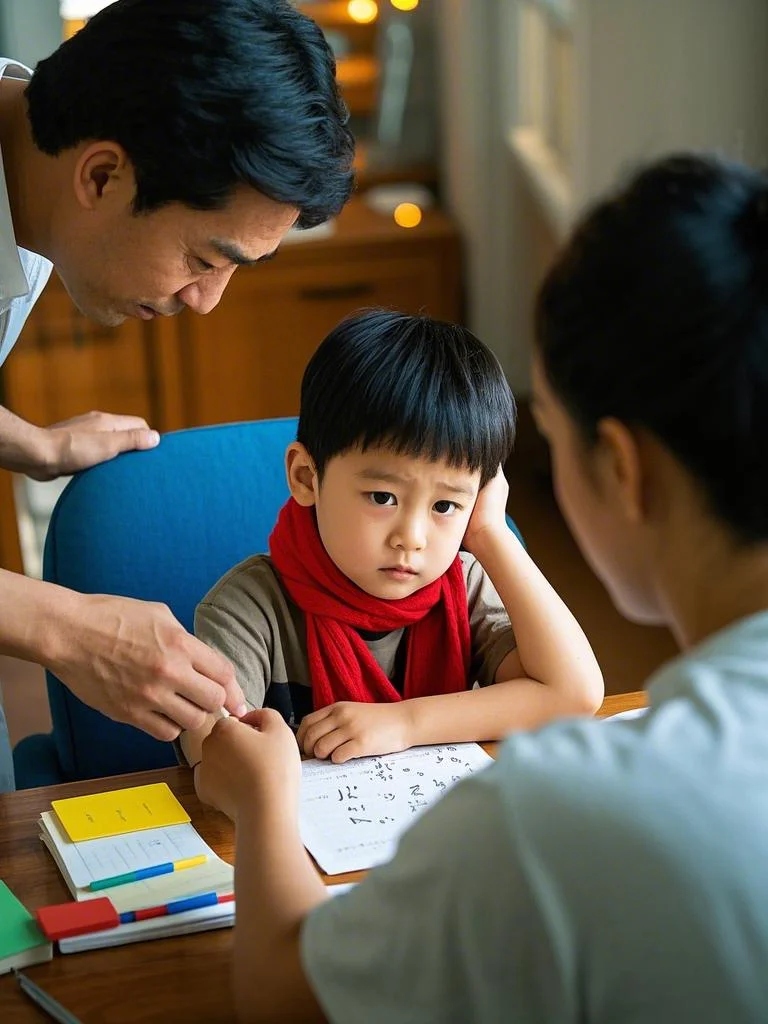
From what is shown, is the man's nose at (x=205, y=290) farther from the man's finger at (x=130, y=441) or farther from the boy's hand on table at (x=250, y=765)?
the boy's hand on table at (x=250, y=765)

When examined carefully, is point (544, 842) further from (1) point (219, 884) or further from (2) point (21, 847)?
(2) point (21, 847)

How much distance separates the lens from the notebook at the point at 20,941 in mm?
1018

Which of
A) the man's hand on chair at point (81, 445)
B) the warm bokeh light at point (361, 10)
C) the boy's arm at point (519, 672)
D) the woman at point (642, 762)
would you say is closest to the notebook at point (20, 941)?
the woman at point (642, 762)

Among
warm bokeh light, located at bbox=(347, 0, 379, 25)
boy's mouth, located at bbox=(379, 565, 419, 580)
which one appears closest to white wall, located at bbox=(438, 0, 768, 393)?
warm bokeh light, located at bbox=(347, 0, 379, 25)

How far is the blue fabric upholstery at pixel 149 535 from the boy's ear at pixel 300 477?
231 millimetres

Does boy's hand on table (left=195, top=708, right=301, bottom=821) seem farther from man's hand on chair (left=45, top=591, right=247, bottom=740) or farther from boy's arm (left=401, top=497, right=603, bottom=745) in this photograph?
boy's arm (left=401, top=497, right=603, bottom=745)

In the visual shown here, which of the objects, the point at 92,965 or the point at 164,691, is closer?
the point at 92,965

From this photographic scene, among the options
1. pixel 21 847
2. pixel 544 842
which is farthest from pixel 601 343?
pixel 21 847

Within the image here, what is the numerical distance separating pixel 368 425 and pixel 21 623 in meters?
0.40

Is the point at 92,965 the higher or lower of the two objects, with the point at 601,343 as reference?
lower

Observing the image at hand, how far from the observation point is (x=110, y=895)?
42.9 inches

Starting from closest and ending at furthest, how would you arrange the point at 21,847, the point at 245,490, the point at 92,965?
the point at 92,965 < the point at 21,847 < the point at 245,490

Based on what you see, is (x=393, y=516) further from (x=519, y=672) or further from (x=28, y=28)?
(x=28, y=28)

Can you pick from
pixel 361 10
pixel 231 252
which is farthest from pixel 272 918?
pixel 361 10
